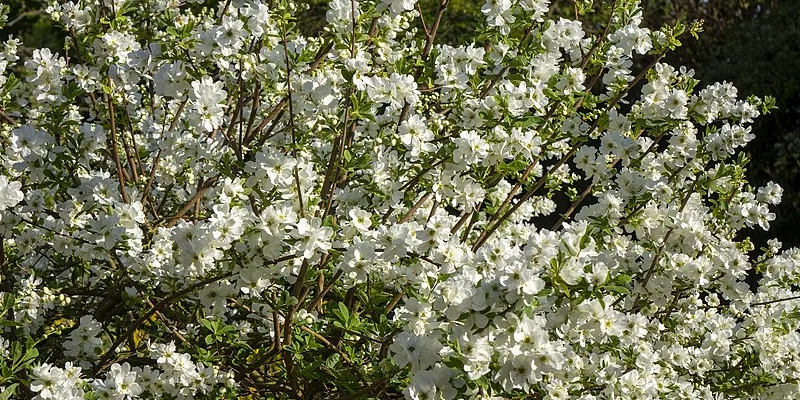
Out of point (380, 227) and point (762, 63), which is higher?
point (762, 63)

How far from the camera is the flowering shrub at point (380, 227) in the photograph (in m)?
2.32

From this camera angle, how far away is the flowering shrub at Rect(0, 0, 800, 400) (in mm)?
2320

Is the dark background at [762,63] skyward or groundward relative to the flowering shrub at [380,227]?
skyward

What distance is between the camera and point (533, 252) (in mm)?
2154

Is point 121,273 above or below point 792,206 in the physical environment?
below

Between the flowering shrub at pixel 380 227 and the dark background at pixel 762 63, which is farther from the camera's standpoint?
the dark background at pixel 762 63

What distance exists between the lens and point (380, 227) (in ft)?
8.07

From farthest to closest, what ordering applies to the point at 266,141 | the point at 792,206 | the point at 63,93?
the point at 792,206, the point at 266,141, the point at 63,93

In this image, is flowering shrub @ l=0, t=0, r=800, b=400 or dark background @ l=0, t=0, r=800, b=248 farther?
dark background @ l=0, t=0, r=800, b=248

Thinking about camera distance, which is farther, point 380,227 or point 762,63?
point 762,63

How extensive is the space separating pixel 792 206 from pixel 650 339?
16.5 feet

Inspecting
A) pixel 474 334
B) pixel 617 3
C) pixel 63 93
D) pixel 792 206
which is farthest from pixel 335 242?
pixel 792 206

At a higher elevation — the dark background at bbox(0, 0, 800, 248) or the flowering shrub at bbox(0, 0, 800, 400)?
the dark background at bbox(0, 0, 800, 248)

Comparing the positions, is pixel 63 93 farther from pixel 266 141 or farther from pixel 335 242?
pixel 335 242
